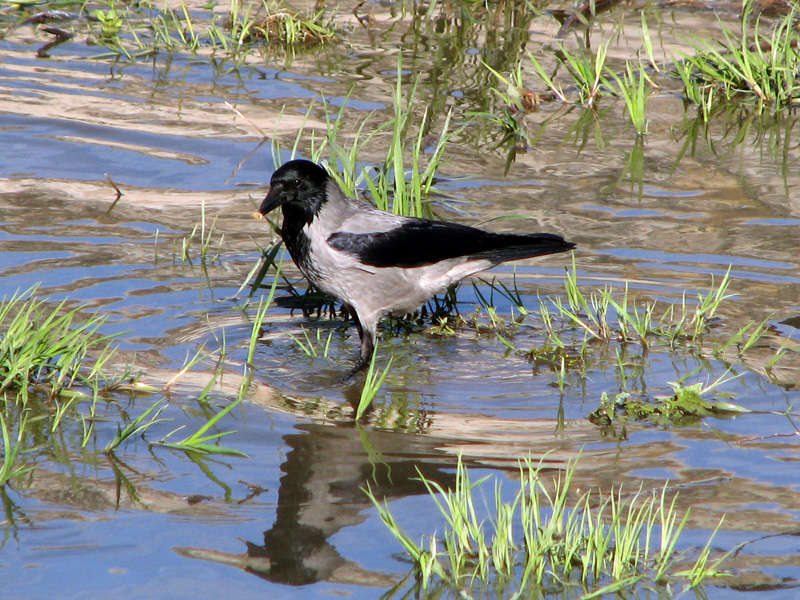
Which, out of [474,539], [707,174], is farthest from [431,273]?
[707,174]

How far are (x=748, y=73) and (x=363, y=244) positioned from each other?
4463 mm

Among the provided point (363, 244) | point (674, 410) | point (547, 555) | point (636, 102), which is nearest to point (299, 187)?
point (363, 244)

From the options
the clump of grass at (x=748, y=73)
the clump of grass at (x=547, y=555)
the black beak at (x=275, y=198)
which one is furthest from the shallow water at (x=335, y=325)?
the black beak at (x=275, y=198)

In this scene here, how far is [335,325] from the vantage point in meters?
5.77

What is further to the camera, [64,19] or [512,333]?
[64,19]

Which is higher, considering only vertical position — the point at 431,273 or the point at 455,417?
the point at 431,273

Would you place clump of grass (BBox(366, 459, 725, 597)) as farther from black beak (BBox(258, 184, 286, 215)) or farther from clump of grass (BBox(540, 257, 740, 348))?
black beak (BBox(258, 184, 286, 215))

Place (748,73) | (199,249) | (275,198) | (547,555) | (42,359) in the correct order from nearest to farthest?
(547,555), (42,359), (275,198), (199,249), (748,73)

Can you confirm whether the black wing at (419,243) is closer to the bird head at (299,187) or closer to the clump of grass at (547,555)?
the bird head at (299,187)

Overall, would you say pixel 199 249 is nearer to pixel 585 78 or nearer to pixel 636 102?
pixel 636 102

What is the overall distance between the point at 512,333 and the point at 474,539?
217 centimetres

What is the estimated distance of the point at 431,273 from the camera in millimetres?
5395

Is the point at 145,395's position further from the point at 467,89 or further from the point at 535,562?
the point at 467,89

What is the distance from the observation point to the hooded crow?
5211 mm
